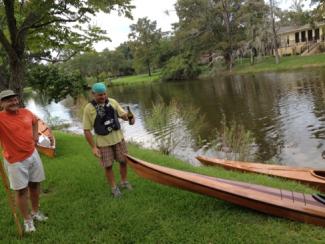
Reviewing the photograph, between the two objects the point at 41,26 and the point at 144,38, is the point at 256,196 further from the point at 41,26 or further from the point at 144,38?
the point at 144,38

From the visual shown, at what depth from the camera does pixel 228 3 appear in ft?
166

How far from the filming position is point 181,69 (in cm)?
5178

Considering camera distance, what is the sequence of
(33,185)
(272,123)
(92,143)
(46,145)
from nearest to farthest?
1. (33,185)
2. (92,143)
3. (46,145)
4. (272,123)

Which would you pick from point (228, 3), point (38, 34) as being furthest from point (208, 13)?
point (38, 34)

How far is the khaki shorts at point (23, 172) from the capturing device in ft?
15.1

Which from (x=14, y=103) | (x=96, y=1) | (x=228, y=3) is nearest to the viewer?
(x=14, y=103)

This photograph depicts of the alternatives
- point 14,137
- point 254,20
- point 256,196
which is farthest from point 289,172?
point 254,20

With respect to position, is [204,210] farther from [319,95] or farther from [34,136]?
[319,95]

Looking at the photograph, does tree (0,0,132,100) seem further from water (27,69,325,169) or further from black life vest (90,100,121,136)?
water (27,69,325,169)

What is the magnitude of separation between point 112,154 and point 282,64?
3989cm

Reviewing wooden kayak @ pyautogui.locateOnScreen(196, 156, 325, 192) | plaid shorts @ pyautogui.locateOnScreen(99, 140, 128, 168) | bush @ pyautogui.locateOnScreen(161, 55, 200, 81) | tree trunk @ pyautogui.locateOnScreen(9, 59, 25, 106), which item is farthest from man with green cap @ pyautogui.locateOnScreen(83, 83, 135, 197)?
bush @ pyautogui.locateOnScreen(161, 55, 200, 81)

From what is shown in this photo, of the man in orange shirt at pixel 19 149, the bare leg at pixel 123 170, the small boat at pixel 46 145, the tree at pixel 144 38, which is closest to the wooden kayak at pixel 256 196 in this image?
the bare leg at pixel 123 170

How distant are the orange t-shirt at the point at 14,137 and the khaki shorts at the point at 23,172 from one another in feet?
0.21

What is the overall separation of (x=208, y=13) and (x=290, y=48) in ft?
40.8
